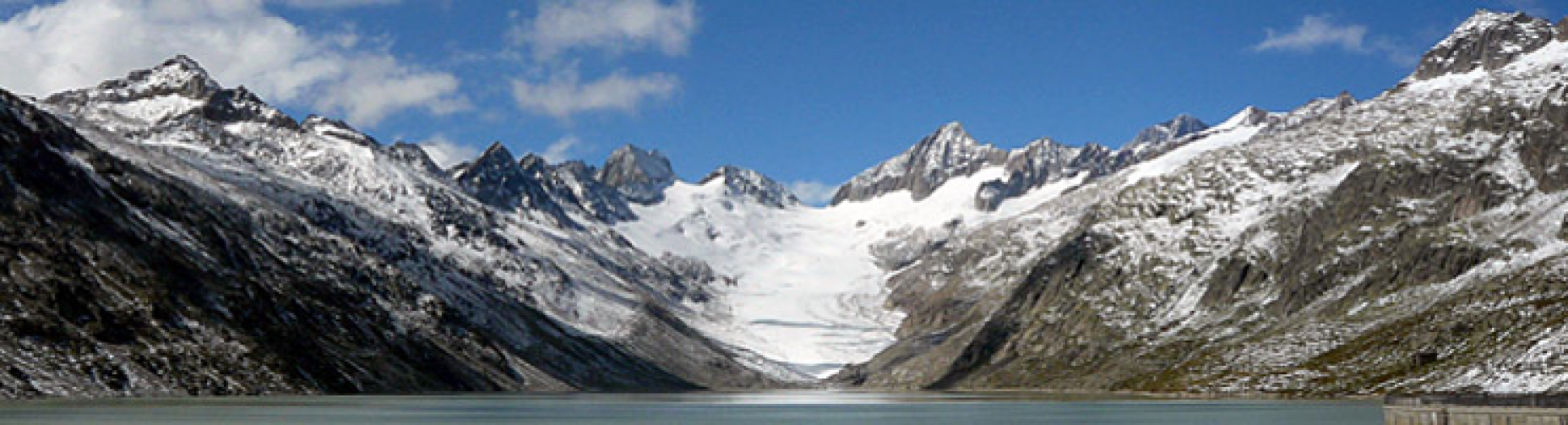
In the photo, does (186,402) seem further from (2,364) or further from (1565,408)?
(1565,408)

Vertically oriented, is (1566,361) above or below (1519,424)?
above

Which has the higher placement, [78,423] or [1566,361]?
[1566,361]

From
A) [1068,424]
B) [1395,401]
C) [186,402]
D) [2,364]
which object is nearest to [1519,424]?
[1395,401]

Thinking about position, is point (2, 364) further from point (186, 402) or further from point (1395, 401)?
point (1395, 401)

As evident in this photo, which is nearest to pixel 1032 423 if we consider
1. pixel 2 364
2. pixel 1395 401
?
pixel 1395 401

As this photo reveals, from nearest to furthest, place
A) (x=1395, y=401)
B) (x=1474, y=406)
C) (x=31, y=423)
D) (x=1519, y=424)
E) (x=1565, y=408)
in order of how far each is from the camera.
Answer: (x=1565, y=408) → (x=1519, y=424) → (x=1474, y=406) → (x=1395, y=401) → (x=31, y=423)

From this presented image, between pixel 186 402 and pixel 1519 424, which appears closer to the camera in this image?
pixel 1519 424

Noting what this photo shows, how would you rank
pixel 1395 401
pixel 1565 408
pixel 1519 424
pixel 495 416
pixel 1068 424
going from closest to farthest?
pixel 1565 408, pixel 1519 424, pixel 1395 401, pixel 1068 424, pixel 495 416

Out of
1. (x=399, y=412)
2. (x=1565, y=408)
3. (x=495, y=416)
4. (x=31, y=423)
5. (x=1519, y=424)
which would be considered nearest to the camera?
(x=1565, y=408)

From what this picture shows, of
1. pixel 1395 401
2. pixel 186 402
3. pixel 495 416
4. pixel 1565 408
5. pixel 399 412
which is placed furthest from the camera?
pixel 186 402
